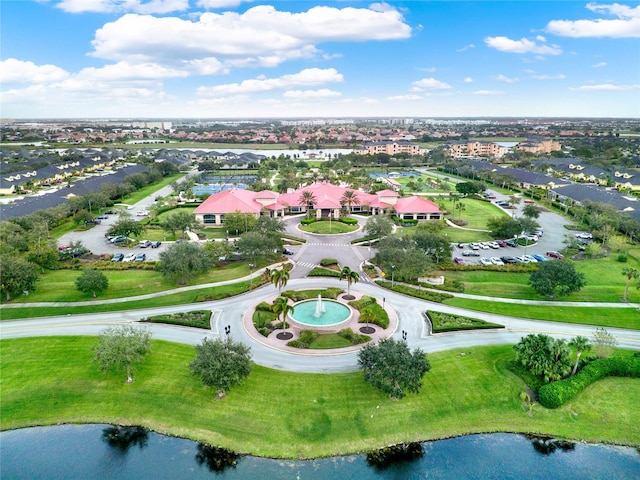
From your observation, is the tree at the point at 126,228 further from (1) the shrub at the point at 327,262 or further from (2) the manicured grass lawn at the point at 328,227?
(1) the shrub at the point at 327,262

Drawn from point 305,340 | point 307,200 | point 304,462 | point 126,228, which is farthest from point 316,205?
point 304,462

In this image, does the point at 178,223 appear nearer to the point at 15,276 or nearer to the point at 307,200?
the point at 15,276

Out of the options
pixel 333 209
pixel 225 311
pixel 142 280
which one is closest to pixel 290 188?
pixel 333 209

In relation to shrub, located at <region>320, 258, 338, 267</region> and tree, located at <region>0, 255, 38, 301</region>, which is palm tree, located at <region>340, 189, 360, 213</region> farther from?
tree, located at <region>0, 255, 38, 301</region>

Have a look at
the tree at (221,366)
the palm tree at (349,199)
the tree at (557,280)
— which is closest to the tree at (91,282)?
the tree at (221,366)

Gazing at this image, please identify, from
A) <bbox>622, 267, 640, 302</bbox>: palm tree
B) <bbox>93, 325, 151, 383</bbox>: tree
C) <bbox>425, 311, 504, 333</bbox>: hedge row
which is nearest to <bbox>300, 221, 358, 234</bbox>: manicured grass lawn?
<bbox>425, 311, 504, 333</bbox>: hedge row

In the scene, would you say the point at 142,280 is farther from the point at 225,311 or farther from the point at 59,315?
the point at 225,311
